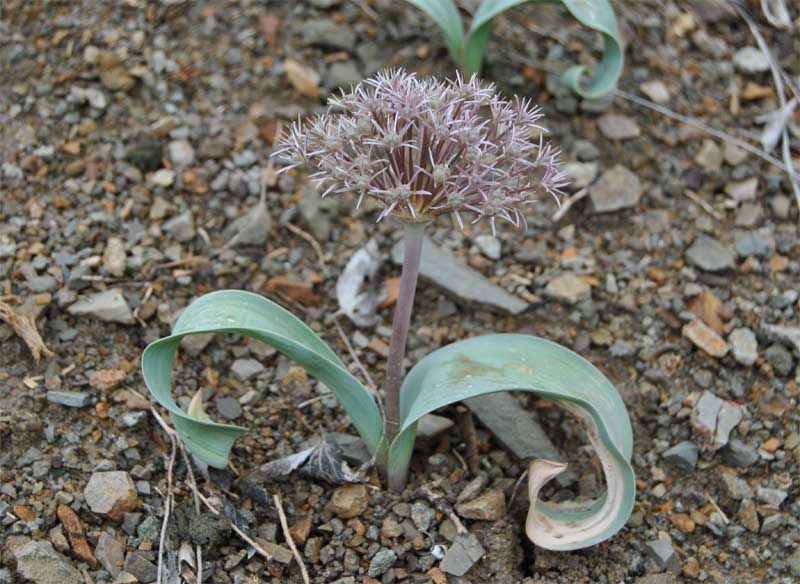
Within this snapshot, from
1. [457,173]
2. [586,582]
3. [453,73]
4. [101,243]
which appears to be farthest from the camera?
[453,73]

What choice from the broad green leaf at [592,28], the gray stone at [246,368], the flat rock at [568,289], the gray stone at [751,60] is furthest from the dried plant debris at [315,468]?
the gray stone at [751,60]

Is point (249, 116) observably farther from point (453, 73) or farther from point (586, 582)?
point (586, 582)

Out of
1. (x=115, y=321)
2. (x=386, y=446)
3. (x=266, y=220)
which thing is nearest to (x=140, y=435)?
(x=115, y=321)

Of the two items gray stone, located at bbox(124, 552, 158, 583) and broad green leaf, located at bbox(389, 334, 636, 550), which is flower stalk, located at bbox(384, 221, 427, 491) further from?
gray stone, located at bbox(124, 552, 158, 583)

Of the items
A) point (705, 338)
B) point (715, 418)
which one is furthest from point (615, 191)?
point (715, 418)

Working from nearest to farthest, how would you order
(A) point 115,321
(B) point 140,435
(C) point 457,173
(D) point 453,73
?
(C) point 457,173 < (B) point 140,435 < (A) point 115,321 < (D) point 453,73

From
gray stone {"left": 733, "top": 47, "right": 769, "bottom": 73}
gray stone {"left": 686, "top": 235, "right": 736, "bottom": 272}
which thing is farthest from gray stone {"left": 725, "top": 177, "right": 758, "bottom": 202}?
gray stone {"left": 733, "top": 47, "right": 769, "bottom": 73}
